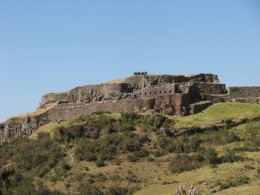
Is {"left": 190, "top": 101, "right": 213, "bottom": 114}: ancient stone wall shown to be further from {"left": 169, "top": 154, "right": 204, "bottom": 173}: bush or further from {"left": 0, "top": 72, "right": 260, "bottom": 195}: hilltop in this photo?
{"left": 169, "top": 154, "right": 204, "bottom": 173}: bush

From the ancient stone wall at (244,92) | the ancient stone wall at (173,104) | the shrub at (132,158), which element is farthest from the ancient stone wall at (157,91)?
the shrub at (132,158)

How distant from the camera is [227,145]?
1184 inches

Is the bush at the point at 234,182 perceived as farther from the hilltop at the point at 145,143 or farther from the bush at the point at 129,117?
the bush at the point at 129,117

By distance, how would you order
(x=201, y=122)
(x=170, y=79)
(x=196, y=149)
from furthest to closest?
(x=170, y=79), (x=201, y=122), (x=196, y=149)

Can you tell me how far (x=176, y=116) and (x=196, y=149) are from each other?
4.55m

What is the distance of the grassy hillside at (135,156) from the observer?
27.1 metres

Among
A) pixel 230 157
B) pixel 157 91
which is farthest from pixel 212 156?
pixel 157 91

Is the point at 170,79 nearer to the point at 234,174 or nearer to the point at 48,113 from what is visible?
the point at 48,113

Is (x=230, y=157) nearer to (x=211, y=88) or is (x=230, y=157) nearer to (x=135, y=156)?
(x=135, y=156)

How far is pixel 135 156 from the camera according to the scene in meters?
31.1

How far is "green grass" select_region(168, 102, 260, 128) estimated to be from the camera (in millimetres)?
32812

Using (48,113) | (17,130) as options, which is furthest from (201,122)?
(17,130)

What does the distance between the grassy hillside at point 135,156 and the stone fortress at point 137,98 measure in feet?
5.02

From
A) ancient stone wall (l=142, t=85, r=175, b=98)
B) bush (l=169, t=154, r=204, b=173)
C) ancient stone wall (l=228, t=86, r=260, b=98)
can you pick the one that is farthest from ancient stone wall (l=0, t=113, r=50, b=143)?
bush (l=169, t=154, r=204, b=173)
